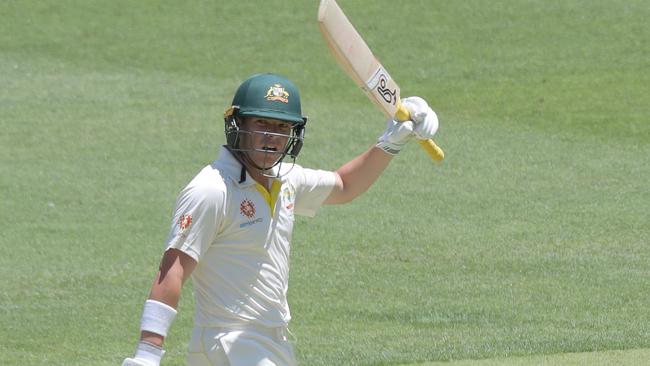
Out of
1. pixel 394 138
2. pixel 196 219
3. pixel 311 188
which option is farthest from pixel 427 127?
pixel 196 219

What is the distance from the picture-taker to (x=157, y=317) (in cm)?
487

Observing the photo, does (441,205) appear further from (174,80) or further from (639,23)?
(639,23)

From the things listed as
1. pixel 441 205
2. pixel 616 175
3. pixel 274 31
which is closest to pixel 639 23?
pixel 274 31

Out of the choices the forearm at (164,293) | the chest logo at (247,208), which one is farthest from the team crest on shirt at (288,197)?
the forearm at (164,293)

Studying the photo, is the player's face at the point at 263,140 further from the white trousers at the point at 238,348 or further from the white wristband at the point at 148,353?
the white wristband at the point at 148,353

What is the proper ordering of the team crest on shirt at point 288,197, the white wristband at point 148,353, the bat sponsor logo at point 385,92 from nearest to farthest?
the white wristband at point 148,353 < the team crest on shirt at point 288,197 < the bat sponsor logo at point 385,92

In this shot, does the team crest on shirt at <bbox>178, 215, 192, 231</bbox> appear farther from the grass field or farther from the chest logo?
the grass field

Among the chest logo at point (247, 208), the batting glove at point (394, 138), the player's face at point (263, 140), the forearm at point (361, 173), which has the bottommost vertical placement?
the forearm at point (361, 173)

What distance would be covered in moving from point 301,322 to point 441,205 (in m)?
3.76

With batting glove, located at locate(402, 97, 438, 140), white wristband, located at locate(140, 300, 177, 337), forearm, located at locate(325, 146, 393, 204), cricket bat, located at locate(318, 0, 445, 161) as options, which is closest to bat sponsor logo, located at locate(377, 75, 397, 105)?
cricket bat, located at locate(318, 0, 445, 161)

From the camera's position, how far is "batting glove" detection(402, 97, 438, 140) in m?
5.94

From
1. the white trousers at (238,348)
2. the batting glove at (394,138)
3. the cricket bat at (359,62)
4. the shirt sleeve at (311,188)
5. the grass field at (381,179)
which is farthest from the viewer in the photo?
the grass field at (381,179)

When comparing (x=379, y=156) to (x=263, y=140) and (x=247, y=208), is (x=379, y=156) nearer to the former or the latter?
(x=263, y=140)

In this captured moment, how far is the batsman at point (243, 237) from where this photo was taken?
16.5 ft
